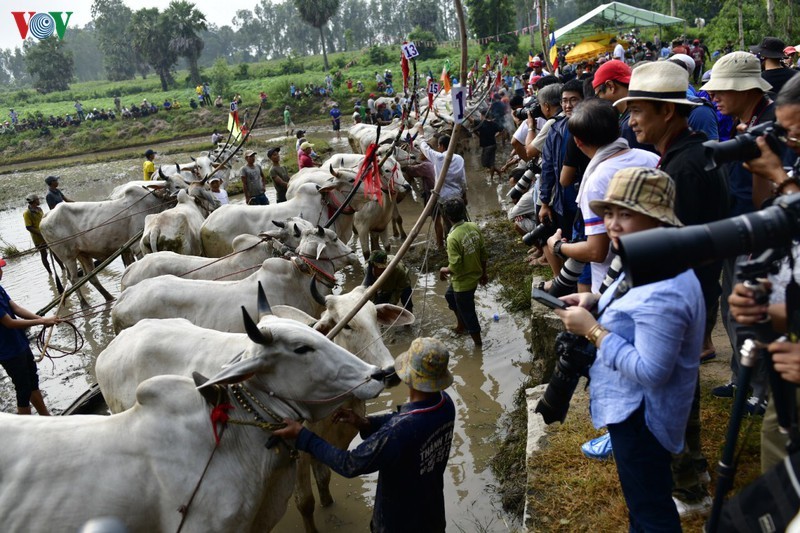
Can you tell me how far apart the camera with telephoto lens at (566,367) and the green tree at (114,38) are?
102 metres

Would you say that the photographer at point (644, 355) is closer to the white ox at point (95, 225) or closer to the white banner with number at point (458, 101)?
the white banner with number at point (458, 101)

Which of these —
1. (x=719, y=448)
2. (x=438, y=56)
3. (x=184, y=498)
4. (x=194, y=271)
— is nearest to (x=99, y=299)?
(x=194, y=271)

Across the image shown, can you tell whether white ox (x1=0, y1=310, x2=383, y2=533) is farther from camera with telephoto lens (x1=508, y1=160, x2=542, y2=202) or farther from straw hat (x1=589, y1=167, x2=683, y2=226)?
camera with telephoto lens (x1=508, y1=160, x2=542, y2=202)

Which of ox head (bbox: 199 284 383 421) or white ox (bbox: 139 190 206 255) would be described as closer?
ox head (bbox: 199 284 383 421)

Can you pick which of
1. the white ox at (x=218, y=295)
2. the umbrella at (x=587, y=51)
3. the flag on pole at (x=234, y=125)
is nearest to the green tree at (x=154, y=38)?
the umbrella at (x=587, y=51)

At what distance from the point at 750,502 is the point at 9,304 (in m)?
6.60

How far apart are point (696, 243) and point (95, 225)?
11.4m

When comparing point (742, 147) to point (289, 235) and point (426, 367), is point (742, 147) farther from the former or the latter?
point (289, 235)

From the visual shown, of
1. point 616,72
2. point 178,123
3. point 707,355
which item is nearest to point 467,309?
point 707,355

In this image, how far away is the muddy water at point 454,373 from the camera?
5.05m

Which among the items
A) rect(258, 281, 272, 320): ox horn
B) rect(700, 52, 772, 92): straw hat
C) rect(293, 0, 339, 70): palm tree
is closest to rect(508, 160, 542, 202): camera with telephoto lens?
rect(700, 52, 772, 92): straw hat

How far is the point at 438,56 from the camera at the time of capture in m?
60.1

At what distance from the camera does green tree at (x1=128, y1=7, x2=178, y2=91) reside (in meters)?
68.5

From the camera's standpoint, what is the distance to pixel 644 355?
8.04 feet
